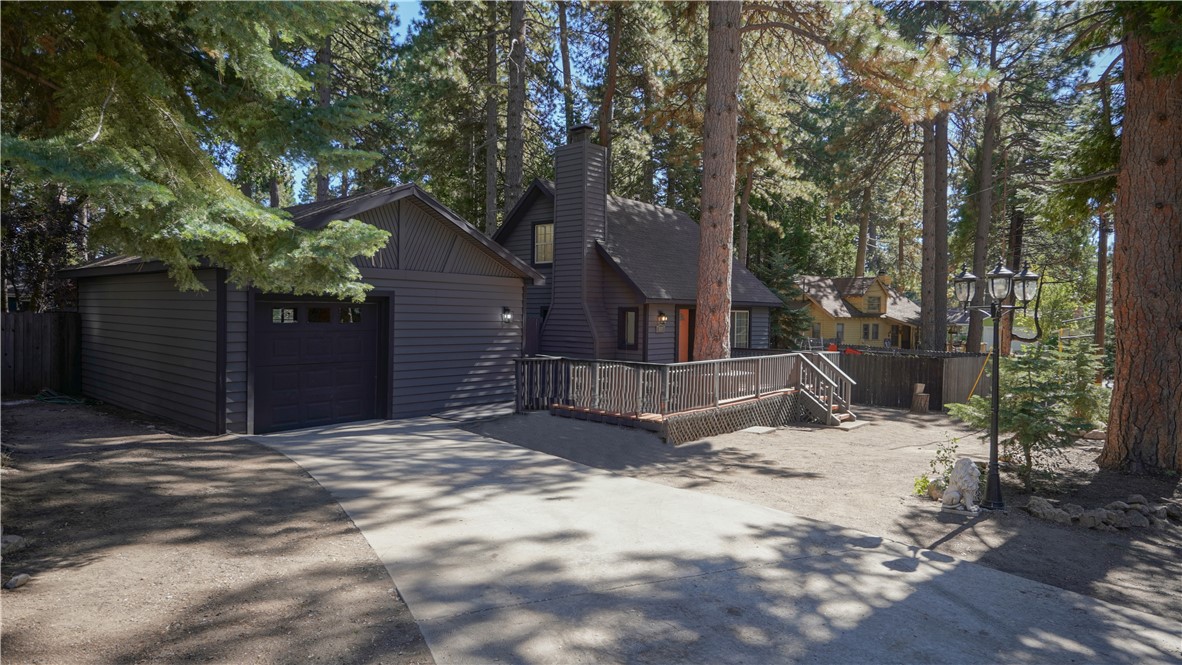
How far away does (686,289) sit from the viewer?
17.9 metres

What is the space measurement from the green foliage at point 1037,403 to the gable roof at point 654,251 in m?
7.88

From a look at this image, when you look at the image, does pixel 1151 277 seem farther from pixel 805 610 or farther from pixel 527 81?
pixel 527 81

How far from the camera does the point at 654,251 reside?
18.6 meters

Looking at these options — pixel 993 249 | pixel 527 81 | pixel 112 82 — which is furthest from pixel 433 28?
pixel 993 249

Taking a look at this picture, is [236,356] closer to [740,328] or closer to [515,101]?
[515,101]

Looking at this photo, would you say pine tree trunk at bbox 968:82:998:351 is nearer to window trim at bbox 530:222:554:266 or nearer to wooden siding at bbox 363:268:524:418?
window trim at bbox 530:222:554:266

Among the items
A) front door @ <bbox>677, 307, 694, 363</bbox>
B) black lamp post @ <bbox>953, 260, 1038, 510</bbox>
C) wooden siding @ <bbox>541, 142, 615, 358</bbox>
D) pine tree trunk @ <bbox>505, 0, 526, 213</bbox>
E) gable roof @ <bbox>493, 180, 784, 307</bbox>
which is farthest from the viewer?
pine tree trunk @ <bbox>505, 0, 526, 213</bbox>

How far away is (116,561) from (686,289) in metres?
14.7

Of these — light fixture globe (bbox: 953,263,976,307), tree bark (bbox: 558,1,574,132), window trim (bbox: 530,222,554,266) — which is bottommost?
light fixture globe (bbox: 953,263,976,307)

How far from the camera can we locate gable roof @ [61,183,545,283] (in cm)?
1077

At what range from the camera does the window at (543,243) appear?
18.6m

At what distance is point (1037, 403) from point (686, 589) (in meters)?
5.81

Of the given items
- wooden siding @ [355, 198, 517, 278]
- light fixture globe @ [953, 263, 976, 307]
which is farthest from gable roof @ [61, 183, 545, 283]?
light fixture globe @ [953, 263, 976, 307]

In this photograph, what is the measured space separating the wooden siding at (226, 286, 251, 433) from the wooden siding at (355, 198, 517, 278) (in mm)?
1897
